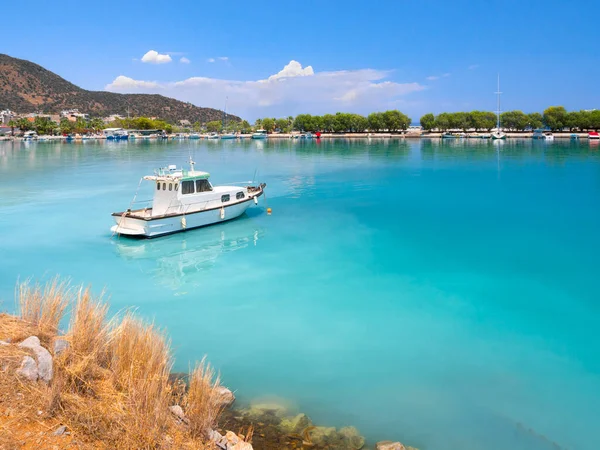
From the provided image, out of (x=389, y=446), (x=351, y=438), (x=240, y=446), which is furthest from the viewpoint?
(x=351, y=438)

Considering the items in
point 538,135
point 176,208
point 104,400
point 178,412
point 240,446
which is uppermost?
point 538,135

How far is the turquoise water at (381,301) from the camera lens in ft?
35.9

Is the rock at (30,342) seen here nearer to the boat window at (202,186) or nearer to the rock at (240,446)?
the rock at (240,446)

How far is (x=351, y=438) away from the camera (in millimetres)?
9312

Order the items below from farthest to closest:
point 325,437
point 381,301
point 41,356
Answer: point 381,301 → point 325,437 → point 41,356

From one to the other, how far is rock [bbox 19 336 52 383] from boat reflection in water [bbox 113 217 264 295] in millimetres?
10790

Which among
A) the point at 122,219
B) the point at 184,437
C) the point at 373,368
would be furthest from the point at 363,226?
the point at 184,437

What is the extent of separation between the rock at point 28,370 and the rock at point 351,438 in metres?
5.88

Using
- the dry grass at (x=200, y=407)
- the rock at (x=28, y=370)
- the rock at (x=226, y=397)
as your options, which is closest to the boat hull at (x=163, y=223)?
the rock at (x=226, y=397)

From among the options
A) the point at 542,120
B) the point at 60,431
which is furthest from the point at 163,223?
the point at 542,120

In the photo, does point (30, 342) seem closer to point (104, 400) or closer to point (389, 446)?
point (104, 400)

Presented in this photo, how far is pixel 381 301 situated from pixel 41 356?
12556mm

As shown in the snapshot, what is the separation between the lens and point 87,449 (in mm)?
6004

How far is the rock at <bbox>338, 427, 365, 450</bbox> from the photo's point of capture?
9.07 meters
